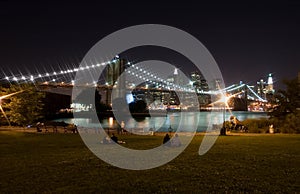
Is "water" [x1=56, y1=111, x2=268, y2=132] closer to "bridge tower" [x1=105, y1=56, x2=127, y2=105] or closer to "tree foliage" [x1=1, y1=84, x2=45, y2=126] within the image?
"bridge tower" [x1=105, y1=56, x2=127, y2=105]

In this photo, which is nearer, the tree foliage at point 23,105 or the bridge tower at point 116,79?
the tree foliage at point 23,105

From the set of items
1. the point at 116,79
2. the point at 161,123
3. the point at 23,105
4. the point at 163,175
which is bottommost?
the point at 163,175

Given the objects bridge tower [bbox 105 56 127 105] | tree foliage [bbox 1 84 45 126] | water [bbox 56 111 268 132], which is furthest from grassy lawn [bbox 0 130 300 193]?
bridge tower [bbox 105 56 127 105]

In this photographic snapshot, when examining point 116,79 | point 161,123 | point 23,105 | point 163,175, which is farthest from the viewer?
point 116,79

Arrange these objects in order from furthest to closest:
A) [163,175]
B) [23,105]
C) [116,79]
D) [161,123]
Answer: [116,79] < [161,123] < [23,105] < [163,175]

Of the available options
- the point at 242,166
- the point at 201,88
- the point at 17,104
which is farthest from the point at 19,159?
the point at 201,88

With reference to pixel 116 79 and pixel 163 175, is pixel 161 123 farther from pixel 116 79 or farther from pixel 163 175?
pixel 163 175

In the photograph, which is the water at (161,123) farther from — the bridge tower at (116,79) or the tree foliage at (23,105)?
the tree foliage at (23,105)

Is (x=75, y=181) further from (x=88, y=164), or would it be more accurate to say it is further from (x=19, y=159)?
(x=19, y=159)

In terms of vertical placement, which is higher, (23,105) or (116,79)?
(116,79)

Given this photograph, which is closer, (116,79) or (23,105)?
(23,105)

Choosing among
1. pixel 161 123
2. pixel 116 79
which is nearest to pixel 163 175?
pixel 161 123

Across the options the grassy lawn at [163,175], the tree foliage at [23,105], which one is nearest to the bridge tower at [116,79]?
the tree foliage at [23,105]

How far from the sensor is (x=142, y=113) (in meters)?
65.2
